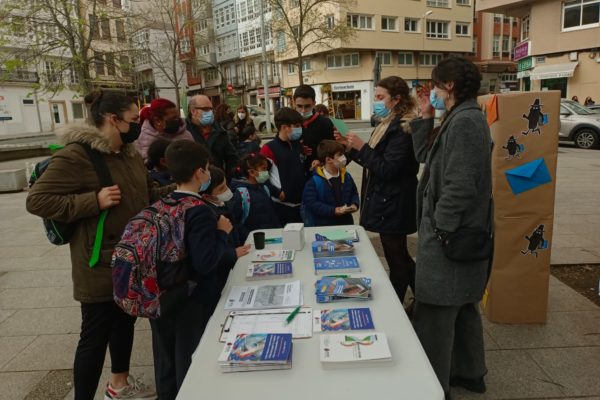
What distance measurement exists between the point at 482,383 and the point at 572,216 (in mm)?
4739

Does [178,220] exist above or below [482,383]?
above

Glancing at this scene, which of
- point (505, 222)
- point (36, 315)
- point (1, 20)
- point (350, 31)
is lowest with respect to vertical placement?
point (36, 315)

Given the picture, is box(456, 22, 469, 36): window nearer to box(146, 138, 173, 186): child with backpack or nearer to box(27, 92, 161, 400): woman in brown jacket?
box(146, 138, 173, 186): child with backpack

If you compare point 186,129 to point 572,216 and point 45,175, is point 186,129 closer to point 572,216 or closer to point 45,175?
point 45,175

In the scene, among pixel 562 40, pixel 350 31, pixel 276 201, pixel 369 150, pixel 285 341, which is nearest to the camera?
pixel 285 341

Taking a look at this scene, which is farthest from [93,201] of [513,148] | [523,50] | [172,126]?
[523,50]

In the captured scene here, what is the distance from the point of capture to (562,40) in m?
22.9

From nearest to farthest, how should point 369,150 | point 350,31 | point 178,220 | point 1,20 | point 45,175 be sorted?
point 178,220, point 45,175, point 369,150, point 1,20, point 350,31

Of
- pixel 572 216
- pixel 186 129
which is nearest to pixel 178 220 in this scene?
pixel 186 129

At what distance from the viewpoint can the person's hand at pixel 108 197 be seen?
212 cm

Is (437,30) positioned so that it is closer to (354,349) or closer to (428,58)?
A: (428,58)

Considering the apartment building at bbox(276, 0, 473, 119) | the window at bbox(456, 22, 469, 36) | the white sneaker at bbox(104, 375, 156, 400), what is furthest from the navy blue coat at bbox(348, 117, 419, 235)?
the window at bbox(456, 22, 469, 36)

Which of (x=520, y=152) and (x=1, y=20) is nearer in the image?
(x=520, y=152)

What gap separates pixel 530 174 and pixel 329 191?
1.39 metres
